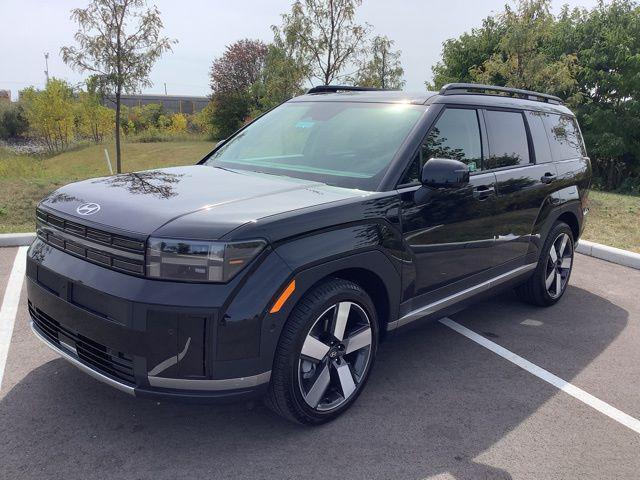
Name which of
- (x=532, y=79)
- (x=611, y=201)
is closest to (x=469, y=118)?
(x=611, y=201)

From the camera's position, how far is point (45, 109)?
3941cm

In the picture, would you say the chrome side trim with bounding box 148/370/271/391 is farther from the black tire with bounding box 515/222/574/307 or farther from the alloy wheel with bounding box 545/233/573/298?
the alloy wheel with bounding box 545/233/573/298

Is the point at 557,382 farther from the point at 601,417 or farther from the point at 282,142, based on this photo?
the point at 282,142

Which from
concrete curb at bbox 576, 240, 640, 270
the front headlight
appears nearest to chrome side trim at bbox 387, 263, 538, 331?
the front headlight

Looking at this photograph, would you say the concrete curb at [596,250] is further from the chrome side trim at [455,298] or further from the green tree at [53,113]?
the green tree at [53,113]

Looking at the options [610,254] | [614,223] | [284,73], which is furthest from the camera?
[284,73]

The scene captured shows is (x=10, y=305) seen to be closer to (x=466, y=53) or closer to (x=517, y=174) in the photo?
(x=517, y=174)

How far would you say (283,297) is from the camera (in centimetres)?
269

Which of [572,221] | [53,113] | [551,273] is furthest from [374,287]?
[53,113]

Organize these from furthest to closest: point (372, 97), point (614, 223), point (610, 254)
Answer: point (614, 223) → point (610, 254) → point (372, 97)

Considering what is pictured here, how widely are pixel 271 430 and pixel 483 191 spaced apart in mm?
2213

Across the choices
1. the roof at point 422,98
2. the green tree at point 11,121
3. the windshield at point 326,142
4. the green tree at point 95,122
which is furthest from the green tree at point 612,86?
the green tree at point 11,121

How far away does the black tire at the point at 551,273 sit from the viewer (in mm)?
5022

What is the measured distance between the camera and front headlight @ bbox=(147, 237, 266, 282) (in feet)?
8.35
